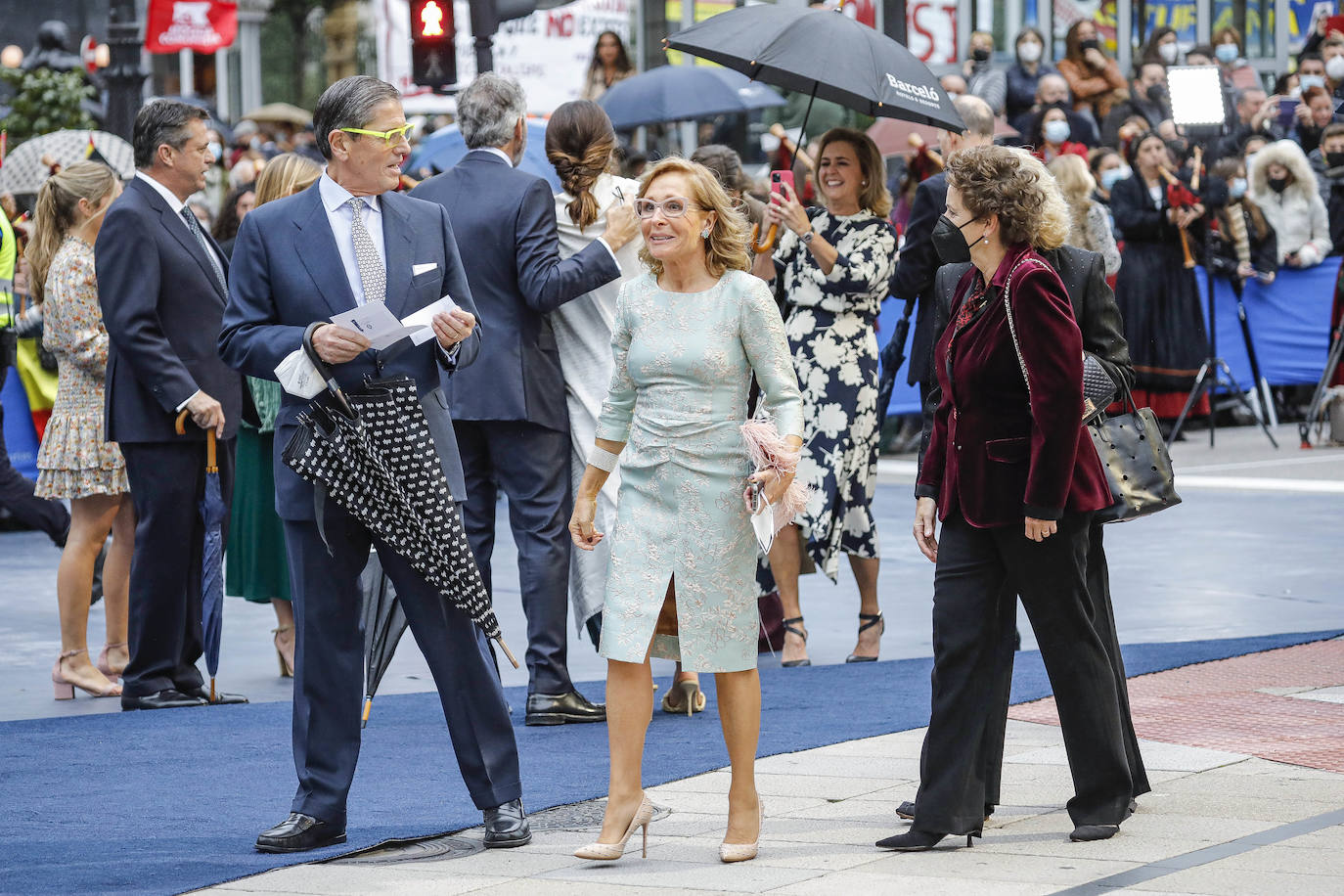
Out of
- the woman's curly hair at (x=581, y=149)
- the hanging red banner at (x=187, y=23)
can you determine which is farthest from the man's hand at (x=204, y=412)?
the hanging red banner at (x=187, y=23)

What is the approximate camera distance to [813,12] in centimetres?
876

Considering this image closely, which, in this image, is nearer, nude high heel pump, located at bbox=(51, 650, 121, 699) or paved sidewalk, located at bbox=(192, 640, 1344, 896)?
paved sidewalk, located at bbox=(192, 640, 1344, 896)

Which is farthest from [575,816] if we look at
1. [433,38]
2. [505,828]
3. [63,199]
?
[433,38]

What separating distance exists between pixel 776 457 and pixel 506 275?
2356 millimetres

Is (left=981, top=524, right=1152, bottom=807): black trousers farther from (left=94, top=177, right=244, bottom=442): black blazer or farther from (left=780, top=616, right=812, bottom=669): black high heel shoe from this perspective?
(left=94, top=177, right=244, bottom=442): black blazer

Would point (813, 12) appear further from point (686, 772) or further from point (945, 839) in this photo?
point (945, 839)

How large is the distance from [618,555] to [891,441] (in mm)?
11411

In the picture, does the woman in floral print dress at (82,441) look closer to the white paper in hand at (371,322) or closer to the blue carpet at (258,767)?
the blue carpet at (258,767)

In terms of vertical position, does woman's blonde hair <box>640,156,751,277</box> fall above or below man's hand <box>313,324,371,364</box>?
above

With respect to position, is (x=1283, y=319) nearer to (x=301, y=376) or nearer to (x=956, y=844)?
(x=956, y=844)

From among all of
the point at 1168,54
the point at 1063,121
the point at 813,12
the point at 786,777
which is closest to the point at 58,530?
the point at 813,12

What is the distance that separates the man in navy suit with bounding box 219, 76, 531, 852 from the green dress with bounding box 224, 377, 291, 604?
284cm

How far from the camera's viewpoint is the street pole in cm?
1324

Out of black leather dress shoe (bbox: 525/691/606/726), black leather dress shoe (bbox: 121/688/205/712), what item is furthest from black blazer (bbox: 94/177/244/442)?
black leather dress shoe (bbox: 525/691/606/726)
